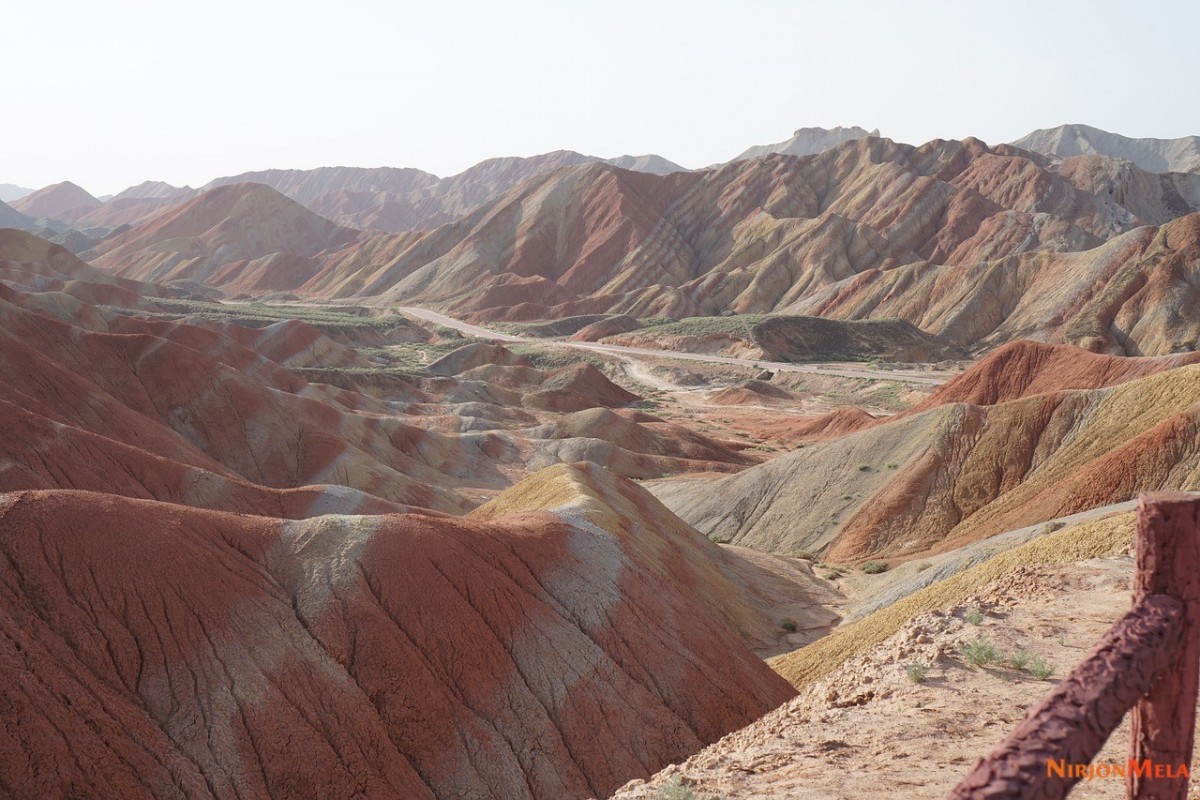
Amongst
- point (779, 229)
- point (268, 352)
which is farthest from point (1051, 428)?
point (779, 229)

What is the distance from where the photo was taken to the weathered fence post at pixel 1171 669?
5414 mm

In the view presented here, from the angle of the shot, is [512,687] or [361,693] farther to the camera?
[512,687]

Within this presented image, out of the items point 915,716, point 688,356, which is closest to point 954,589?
point 915,716

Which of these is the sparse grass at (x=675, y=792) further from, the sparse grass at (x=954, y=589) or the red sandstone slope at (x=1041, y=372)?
the red sandstone slope at (x=1041, y=372)

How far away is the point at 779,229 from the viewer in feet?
471

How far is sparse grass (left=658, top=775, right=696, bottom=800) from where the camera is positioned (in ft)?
29.0

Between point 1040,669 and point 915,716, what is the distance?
1.95 meters

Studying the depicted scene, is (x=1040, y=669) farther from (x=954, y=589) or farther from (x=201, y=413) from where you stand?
(x=201, y=413)

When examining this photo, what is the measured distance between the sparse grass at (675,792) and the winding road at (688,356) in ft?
271

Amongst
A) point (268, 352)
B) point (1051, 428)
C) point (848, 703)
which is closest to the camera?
point (848, 703)

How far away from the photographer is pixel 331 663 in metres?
18.1

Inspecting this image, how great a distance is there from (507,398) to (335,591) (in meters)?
65.7

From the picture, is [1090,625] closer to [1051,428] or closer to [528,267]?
[1051,428]

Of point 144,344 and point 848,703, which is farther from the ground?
point 144,344
